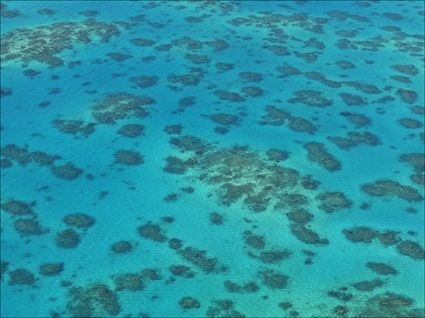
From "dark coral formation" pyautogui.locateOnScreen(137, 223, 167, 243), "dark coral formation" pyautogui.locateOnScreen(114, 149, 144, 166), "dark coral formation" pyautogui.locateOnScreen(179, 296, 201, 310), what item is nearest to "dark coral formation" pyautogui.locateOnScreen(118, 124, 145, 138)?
"dark coral formation" pyautogui.locateOnScreen(114, 149, 144, 166)

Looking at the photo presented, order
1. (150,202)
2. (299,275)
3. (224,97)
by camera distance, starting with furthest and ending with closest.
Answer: (224,97)
(150,202)
(299,275)

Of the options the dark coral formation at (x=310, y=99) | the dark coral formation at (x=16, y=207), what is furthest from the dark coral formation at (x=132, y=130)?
the dark coral formation at (x=310, y=99)

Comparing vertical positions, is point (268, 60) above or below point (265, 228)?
above

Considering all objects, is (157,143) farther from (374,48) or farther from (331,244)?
(374,48)

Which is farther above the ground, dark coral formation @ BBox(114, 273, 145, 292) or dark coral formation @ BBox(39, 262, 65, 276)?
dark coral formation @ BBox(39, 262, 65, 276)

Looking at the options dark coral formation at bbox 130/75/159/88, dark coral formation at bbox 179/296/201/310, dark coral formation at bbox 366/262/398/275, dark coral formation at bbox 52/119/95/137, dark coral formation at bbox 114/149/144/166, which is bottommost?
dark coral formation at bbox 366/262/398/275

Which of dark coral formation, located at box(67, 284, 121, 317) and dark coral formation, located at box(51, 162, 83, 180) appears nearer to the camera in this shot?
dark coral formation, located at box(67, 284, 121, 317)

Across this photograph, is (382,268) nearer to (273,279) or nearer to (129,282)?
(273,279)

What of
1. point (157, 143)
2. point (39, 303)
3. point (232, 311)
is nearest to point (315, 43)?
point (157, 143)

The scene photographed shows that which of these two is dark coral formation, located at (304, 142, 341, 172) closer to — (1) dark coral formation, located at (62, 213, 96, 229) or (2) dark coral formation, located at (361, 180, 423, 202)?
(2) dark coral formation, located at (361, 180, 423, 202)

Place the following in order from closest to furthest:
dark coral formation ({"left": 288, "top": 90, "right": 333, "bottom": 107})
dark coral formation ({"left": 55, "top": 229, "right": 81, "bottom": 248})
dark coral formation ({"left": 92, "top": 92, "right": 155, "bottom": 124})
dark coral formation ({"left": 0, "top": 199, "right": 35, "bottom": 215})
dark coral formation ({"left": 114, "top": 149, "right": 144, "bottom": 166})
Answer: dark coral formation ({"left": 55, "top": 229, "right": 81, "bottom": 248})
dark coral formation ({"left": 0, "top": 199, "right": 35, "bottom": 215})
dark coral formation ({"left": 114, "top": 149, "right": 144, "bottom": 166})
dark coral formation ({"left": 92, "top": 92, "right": 155, "bottom": 124})
dark coral formation ({"left": 288, "top": 90, "right": 333, "bottom": 107})
